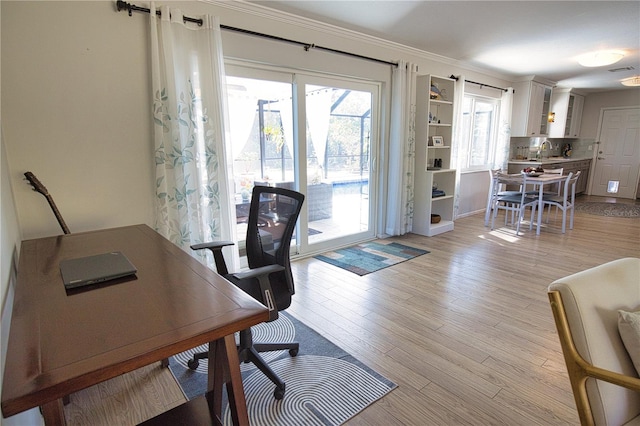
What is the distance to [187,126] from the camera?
2641 millimetres

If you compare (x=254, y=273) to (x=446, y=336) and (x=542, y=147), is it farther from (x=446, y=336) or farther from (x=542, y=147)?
(x=542, y=147)

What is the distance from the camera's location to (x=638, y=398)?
1.14m

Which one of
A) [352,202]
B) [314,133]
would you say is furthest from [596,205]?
[314,133]

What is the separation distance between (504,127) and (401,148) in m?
3.00

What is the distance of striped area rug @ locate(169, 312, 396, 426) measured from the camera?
5.41 ft

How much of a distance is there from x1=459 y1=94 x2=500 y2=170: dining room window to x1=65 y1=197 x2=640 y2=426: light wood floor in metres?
2.13

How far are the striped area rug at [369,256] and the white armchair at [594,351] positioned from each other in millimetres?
2333

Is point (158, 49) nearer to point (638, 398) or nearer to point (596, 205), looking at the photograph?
point (638, 398)

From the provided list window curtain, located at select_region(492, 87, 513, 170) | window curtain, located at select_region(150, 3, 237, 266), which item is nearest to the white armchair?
window curtain, located at select_region(150, 3, 237, 266)

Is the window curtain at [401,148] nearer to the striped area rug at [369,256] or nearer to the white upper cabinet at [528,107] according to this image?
the striped area rug at [369,256]

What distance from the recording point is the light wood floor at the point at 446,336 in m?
1.68

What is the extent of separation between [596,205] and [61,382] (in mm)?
8887

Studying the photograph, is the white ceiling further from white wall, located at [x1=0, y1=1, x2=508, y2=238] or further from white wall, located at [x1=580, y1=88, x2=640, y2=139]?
white wall, located at [x1=580, y1=88, x2=640, y2=139]

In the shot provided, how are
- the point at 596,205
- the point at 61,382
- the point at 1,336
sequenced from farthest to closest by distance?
the point at 596,205
the point at 1,336
the point at 61,382
